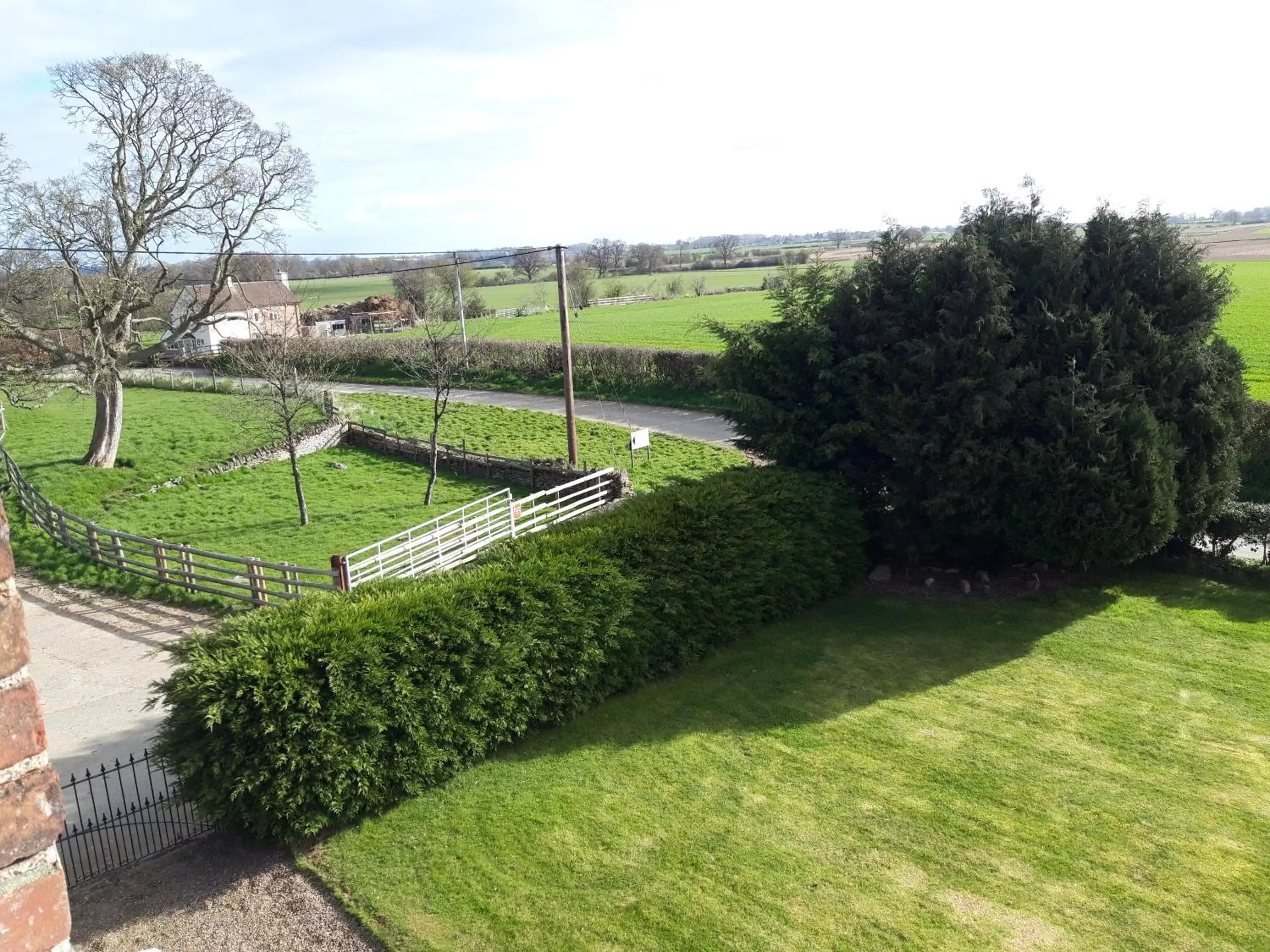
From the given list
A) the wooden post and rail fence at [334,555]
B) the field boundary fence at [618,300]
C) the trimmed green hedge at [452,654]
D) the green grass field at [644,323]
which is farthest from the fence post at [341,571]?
the field boundary fence at [618,300]

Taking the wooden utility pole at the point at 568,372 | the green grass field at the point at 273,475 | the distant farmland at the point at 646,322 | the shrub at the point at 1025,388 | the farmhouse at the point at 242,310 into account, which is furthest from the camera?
the distant farmland at the point at 646,322

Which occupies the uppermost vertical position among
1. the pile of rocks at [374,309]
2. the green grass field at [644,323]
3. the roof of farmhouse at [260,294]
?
the roof of farmhouse at [260,294]

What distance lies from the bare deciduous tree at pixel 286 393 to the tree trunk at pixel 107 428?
11.7ft

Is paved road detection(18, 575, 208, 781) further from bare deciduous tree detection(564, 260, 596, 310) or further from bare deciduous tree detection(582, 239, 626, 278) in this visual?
bare deciduous tree detection(582, 239, 626, 278)

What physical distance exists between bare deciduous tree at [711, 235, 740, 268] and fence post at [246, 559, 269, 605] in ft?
321

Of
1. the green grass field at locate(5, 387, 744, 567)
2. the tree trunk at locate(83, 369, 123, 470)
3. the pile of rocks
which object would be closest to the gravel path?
the green grass field at locate(5, 387, 744, 567)

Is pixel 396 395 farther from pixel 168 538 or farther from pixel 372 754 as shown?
pixel 372 754

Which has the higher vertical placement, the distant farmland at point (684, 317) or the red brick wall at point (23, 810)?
the red brick wall at point (23, 810)

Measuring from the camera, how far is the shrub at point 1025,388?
14.1m

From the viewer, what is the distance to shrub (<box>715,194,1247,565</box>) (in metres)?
14.1

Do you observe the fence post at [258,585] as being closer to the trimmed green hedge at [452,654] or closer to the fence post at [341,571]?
the fence post at [341,571]

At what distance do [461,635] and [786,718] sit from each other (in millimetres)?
4199

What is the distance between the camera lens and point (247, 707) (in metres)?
8.76

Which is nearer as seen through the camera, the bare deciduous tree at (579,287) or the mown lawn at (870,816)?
the mown lawn at (870,816)
